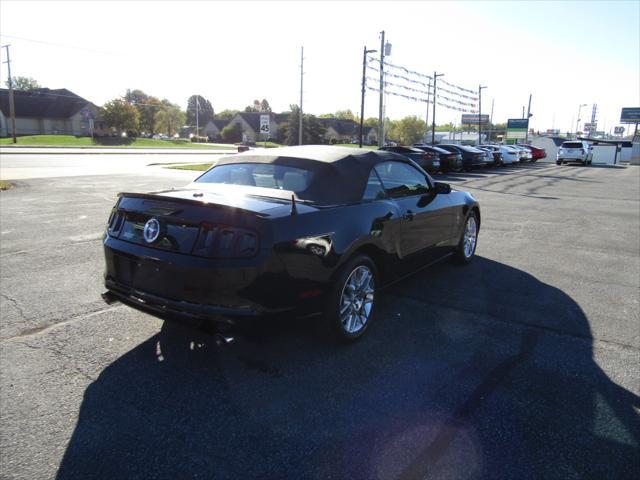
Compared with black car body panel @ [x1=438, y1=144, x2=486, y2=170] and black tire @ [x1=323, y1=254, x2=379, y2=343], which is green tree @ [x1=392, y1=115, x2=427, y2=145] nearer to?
black car body panel @ [x1=438, y1=144, x2=486, y2=170]

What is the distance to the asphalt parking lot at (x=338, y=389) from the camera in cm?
244

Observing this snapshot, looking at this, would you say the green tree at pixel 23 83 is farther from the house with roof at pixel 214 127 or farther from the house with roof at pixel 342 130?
the house with roof at pixel 342 130

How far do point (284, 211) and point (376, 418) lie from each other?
1472 mm

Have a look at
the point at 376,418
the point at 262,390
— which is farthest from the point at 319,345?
the point at 376,418

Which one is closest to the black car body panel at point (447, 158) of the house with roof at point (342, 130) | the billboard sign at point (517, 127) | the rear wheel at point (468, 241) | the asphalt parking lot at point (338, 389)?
the rear wheel at point (468, 241)

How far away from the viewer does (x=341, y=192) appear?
3.81m

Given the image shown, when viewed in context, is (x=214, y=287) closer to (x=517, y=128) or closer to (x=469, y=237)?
(x=469, y=237)

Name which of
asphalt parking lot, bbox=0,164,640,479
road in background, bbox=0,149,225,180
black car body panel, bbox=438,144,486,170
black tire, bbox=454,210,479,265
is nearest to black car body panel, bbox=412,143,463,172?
black car body panel, bbox=438,144,486,170

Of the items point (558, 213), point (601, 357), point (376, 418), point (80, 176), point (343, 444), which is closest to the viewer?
point (343, 444)

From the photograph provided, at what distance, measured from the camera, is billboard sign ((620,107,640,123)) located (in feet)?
226

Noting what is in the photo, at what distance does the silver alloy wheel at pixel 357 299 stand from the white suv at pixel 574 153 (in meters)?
39.5

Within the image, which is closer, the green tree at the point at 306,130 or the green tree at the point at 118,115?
the green tree at the point at 118,115

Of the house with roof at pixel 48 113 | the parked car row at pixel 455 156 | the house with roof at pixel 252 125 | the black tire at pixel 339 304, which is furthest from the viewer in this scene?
the house with roof at pixel 252 125

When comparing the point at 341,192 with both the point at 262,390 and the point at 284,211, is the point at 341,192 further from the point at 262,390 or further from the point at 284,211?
the point at 262,390
